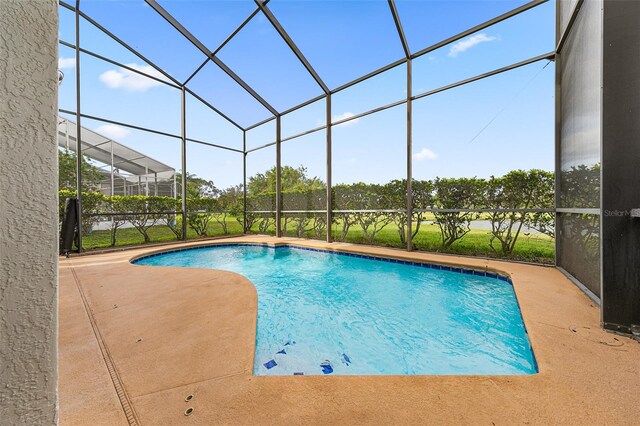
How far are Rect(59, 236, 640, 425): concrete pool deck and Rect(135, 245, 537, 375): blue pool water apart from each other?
12.9 inches

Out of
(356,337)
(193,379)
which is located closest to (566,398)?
(356,337)

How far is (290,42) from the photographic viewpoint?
19.9ft

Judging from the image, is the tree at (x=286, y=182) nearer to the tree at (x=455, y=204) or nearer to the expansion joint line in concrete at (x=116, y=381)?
the tree at (x=455, y=204)

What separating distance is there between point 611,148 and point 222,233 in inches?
378

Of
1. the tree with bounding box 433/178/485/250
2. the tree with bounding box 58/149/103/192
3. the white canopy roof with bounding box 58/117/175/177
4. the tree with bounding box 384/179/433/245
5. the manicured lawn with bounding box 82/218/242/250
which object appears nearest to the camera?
the tree with bounding box 433/178/485/250

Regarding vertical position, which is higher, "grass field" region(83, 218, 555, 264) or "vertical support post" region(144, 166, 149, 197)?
"vertical support post" region(144, 166, 149, 197)

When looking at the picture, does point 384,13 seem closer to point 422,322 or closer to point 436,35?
point 436,35

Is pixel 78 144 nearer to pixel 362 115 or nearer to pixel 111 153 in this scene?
pixel 111 153

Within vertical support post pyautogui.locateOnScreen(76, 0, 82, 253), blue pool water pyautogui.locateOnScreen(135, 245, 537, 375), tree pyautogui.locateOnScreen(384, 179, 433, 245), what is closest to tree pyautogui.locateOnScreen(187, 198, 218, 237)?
vertical support post pyautogui.locateOnScreen(76, 0, 82, 253)

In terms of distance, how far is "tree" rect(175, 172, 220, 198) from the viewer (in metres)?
8.47

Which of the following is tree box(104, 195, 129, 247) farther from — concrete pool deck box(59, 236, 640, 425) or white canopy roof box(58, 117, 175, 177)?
concrete pool deck box(59, 236, 640, 425)

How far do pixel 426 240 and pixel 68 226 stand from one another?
8.00m

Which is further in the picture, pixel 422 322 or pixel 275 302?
pixel 275 302

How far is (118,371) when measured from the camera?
1614mm
